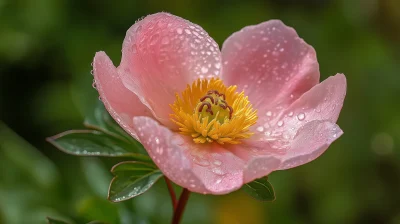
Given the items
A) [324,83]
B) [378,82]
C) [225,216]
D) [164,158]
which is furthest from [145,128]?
[378,82]

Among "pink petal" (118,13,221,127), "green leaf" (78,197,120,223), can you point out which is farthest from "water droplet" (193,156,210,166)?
"green leaf" (78,197,120,223)

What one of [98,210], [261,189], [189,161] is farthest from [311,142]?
[98,210]

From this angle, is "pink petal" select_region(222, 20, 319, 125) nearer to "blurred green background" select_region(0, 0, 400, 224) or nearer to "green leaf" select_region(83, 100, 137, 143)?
"green leaf" select_region(83, 100, 137, 143)

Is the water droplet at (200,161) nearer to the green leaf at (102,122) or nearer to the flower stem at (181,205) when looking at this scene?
the flower stem at (181,205)

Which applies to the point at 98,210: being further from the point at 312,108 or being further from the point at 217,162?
the point at 312,108

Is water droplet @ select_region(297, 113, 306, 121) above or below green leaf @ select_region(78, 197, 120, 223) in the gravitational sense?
above

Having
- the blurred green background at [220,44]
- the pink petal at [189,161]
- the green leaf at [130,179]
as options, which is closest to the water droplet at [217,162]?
the pink petal at [189,161]
